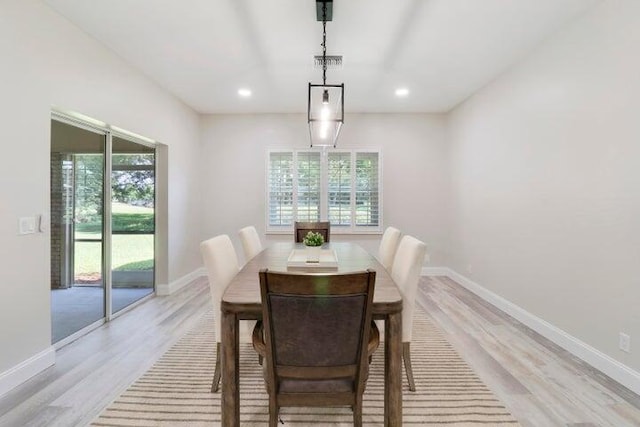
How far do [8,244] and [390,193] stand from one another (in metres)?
4.67

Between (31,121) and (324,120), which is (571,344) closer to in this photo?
(324,120)

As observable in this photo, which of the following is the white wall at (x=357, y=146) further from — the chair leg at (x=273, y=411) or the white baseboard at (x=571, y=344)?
the chair leg at (x=273, y=411)

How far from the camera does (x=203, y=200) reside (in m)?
5.53

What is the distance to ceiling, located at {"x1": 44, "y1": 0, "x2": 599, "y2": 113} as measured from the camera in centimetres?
257

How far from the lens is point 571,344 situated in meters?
2.72

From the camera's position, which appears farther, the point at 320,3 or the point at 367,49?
the point at 367,49

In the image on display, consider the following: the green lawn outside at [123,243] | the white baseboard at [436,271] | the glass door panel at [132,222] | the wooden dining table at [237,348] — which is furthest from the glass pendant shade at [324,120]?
the white baseboard at [436,271]

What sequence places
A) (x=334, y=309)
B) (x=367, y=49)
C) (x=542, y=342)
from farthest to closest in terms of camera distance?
(x=367, y=49), (x=542, y=342), (x=334, y=309)

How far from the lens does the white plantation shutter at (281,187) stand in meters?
5.48

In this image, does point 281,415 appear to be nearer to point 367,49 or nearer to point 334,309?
point 334,309

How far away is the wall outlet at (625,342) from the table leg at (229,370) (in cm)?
259

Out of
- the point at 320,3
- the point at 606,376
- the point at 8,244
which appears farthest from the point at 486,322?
the point at 8,244

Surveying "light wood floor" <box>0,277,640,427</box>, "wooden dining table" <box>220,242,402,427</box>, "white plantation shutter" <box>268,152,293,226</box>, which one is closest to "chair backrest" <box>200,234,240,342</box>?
"wooden dining table" <box>220,242,402,427</box>

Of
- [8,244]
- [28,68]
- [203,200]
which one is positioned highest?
[28,68]
